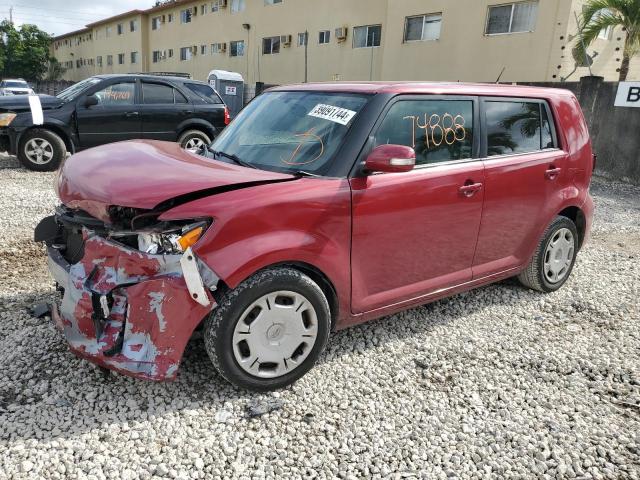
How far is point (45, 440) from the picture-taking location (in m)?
2.37

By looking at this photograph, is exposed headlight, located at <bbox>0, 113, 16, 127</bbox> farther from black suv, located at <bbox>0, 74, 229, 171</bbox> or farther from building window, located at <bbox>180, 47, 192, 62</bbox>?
building window, located at <bbox>180, 47, 192, 62</bbox>

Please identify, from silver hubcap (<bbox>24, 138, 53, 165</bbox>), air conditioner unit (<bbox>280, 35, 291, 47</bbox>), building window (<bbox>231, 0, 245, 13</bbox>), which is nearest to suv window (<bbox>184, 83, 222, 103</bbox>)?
silver hubcap (<bbox>24, 138, 53, 165</bbox>)

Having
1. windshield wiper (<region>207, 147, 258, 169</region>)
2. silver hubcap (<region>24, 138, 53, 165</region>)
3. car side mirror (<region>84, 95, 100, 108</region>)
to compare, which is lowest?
silver hubcap (<region>24, 138, 53, 165</region>)

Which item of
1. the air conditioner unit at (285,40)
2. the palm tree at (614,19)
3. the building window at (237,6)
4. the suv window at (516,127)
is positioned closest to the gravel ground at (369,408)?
the suv window at (516,127)

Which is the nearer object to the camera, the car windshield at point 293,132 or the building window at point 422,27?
the car windshield at point 293,132

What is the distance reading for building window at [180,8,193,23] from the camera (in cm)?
3269

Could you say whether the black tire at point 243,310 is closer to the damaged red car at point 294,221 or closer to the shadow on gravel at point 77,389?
the damaged red car at point 294,221

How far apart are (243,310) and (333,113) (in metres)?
1.37

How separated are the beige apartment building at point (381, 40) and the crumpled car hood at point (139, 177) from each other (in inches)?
534

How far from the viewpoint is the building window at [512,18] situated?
14742mm

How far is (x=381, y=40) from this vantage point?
1959 cm

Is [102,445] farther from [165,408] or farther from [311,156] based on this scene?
[311,156]

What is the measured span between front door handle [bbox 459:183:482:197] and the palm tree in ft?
36.1

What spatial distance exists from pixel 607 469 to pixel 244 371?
74.0 inches
